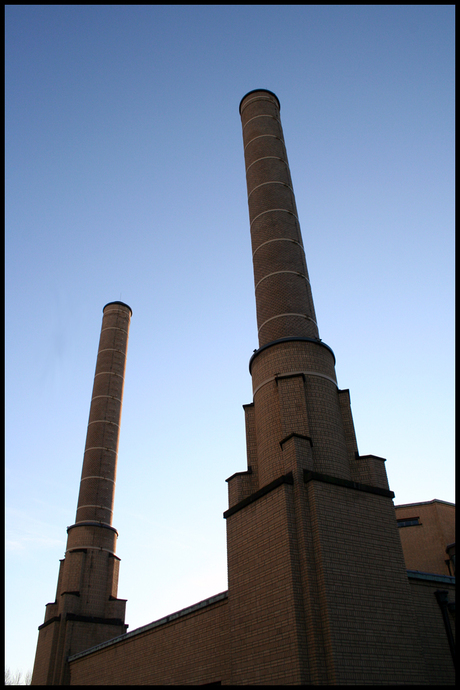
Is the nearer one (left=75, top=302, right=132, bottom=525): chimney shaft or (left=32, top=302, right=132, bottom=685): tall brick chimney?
(left=32, top=302, right=132, bottom=685): tall brick chimney

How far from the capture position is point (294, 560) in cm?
1092

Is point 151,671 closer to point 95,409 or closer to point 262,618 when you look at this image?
point 262,618

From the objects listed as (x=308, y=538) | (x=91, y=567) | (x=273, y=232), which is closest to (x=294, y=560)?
(x=308, y=538)

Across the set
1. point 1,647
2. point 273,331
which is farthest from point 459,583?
point 1,647

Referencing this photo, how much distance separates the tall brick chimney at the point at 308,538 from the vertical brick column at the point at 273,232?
0.31 feet

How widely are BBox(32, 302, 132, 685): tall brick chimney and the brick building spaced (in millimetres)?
1205

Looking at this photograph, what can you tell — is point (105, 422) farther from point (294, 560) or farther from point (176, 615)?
point (294, 560)

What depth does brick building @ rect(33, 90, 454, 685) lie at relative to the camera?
34.0 feet

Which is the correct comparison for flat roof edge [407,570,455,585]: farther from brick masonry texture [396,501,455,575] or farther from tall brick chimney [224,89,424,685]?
brick masonry texture [396,501,455,575]

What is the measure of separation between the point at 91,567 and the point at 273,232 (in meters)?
16.7

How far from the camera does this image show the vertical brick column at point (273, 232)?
53.5 ft

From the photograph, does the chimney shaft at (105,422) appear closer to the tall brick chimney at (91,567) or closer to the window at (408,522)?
the tall brick chimney at (91,567)

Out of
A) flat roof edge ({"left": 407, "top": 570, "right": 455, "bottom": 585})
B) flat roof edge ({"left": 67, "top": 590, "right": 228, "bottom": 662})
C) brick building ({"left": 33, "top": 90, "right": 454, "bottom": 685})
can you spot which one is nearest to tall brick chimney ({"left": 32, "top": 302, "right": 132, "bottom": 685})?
brick building ({"left": 33, "top": 90, "right": 454, "bottom": 685})

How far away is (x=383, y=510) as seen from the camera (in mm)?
12469
